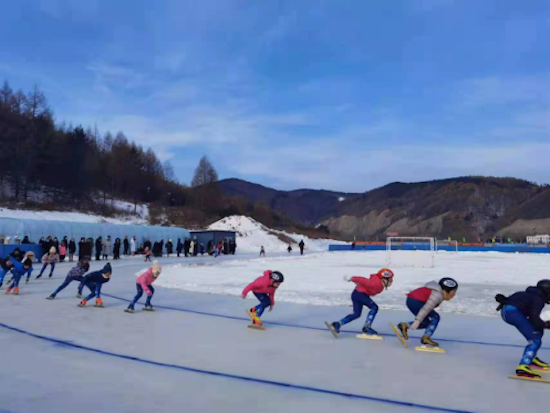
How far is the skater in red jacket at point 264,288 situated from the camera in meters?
7.30

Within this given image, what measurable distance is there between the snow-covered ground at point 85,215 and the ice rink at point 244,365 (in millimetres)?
44128

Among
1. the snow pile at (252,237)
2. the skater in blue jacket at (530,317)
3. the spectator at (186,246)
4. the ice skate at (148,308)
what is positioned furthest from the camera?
the snow pile at (252,237)

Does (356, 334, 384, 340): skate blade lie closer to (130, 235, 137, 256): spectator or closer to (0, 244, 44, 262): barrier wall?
(0, 244, 44, 262): barrier wall

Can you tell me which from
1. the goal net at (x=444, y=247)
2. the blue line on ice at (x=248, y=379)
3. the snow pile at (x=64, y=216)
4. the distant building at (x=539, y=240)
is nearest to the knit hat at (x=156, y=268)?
the blue line on ice at (x=248, y=379)

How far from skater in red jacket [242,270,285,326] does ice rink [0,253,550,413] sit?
310 mm

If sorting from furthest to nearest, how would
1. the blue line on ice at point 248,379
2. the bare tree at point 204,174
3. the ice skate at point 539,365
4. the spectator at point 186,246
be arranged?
the bare tree at point 204,174, the spectator at point 186,246, the ice skate at point 539,365, the blue line on ice at point 248,379

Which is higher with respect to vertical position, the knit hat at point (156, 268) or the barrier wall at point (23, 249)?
the knit hat at point (156, 268)

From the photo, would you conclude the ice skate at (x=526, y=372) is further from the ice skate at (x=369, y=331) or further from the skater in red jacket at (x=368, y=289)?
the ice skate at (x=369, y=331)

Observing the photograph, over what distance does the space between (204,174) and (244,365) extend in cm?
9099

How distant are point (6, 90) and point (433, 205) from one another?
140443 millimetres

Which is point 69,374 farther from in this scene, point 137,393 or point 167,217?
point 167,217

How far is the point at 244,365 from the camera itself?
5.30 metres

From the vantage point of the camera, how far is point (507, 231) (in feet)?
429

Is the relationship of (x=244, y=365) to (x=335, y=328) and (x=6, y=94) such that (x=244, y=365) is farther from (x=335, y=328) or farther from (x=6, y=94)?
(x=6, y=94)
